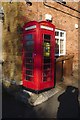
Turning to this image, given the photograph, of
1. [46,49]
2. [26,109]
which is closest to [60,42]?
[46,49]

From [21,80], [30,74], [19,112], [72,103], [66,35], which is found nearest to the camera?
[19,112]

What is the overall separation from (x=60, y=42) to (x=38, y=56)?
13.1ft

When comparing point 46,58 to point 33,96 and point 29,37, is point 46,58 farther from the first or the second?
point 33,96

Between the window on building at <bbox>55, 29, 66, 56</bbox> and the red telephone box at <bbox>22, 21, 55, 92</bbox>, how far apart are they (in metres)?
2.86

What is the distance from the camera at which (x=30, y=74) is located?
761 cm

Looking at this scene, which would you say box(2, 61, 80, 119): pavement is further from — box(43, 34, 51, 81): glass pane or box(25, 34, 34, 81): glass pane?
box(25, 34, 34, 81): glass pane

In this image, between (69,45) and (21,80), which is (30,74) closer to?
(21,80)

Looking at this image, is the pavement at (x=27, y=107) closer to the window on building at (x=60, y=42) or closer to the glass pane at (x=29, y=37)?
the glass pane at (x=29, y=37)

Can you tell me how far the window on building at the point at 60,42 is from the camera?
34.7 ft

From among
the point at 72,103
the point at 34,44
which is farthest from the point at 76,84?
the point at 34,44

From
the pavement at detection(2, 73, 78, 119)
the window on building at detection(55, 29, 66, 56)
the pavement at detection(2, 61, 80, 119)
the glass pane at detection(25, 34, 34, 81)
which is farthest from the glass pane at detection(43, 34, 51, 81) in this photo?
the window on building at detection(55, 29, 66, 56)

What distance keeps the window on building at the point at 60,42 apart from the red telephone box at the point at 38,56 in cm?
286

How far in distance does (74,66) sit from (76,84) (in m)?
2.77

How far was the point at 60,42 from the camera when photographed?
1104cm
